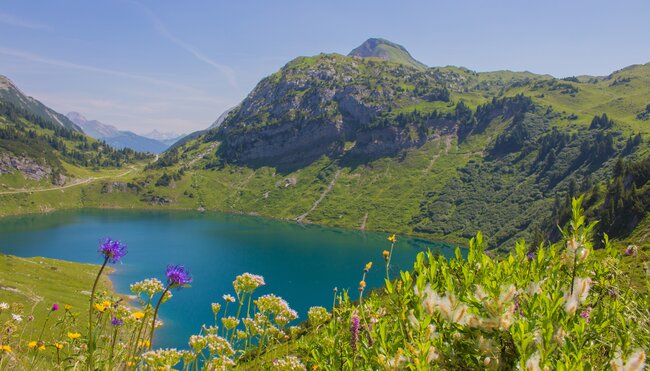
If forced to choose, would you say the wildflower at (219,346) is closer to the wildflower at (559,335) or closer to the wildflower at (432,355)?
the wildflower at (432,355)

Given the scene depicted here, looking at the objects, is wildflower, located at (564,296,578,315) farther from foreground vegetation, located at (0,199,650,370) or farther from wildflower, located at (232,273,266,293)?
wildflower, located at (232,273,266,293)

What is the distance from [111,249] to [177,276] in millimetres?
1057

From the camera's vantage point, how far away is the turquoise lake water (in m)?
89.6

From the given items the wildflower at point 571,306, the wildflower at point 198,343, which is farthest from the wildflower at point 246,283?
the wildflower at point 571,306

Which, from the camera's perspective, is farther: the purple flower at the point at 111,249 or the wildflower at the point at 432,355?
the purple flower at the point at 111,249

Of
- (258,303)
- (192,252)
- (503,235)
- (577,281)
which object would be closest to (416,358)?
(577,281)

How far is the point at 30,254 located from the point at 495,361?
170206 mm

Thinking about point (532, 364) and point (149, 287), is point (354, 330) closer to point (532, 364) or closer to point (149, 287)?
point (532, 364)

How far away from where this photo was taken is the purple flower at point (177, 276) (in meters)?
5.15

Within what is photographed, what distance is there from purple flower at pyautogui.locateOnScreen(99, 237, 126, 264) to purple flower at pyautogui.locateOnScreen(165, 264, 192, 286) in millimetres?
777

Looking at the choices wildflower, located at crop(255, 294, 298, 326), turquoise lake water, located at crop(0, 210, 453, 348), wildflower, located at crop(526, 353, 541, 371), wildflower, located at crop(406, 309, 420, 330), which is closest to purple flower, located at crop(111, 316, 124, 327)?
wildflower, located at crop(255, 294, 298, 326)

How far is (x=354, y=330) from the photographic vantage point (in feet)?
12.7

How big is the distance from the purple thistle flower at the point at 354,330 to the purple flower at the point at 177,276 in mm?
2475

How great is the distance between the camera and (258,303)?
6207mm
